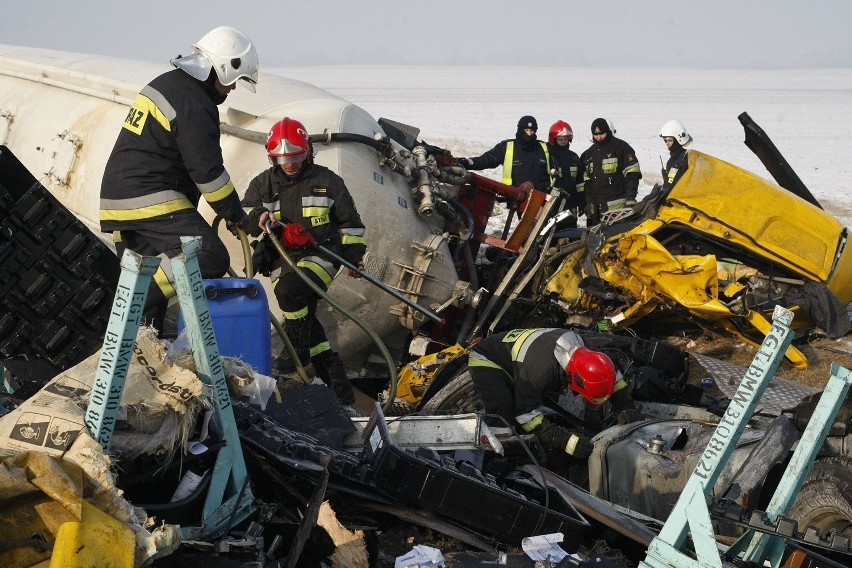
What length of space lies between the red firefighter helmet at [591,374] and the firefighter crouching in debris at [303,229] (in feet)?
5.00

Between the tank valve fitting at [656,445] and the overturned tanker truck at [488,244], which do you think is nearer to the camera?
the tank valve fitting at [656,445]

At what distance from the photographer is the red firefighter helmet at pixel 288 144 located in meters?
5.86

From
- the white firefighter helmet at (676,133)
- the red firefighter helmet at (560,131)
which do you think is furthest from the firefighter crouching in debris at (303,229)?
the white firefighter helmet at (676,133)

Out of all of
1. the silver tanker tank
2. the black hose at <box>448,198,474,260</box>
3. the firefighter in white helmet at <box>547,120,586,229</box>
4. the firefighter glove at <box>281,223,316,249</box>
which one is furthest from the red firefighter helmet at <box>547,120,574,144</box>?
the firefighter glove at <box>281,223,316,249</box>

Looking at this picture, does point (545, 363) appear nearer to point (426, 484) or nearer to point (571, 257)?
point (426, 484)

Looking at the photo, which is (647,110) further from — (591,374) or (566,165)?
(591,374)

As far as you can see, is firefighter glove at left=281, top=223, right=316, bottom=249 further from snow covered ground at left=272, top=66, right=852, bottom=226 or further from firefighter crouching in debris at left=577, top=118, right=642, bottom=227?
snow covered ground at left=272, top=66, right=852, bottom=226

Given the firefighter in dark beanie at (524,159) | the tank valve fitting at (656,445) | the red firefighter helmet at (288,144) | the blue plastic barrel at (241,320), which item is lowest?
the blue plastic barrel at (241,320)

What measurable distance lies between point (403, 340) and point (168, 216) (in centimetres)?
242

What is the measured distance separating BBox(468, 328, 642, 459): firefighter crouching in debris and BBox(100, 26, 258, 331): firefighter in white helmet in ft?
4.86

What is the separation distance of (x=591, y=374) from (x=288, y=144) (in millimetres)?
2147

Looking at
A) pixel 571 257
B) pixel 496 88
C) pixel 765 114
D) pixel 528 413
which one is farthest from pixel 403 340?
pixel 496 88

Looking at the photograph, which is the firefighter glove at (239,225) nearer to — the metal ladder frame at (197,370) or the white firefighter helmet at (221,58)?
the white firefighter helmet at (221,58)

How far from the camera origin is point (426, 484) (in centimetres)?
347
